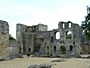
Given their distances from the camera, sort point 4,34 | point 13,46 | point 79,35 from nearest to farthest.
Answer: point 4,34, point 13,46, point 79,35

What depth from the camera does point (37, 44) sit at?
174 feet

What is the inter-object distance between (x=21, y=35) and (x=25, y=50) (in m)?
3.98

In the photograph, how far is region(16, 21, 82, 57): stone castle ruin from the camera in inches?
1844

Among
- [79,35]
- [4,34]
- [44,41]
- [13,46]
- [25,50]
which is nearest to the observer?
[4,34]

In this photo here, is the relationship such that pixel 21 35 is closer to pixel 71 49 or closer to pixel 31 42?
pixel 31 42

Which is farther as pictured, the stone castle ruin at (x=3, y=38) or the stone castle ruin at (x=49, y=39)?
the stone castle ruin at (x=49, y=39)

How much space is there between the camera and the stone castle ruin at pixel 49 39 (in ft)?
154

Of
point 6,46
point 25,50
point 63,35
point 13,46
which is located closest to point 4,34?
point 6,46

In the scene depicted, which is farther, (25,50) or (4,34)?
(25,50)

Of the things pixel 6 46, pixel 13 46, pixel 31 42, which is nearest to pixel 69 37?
pixel 31 42

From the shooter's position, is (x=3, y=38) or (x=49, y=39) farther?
(x=49, y=39)

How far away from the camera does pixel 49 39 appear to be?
163 ft

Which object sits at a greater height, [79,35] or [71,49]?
[79,35]

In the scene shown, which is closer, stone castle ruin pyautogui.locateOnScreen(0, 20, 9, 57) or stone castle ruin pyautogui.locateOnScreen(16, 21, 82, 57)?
stone castle ruin pyautogui.locateOnScreen(0, 20, 9, 57)
